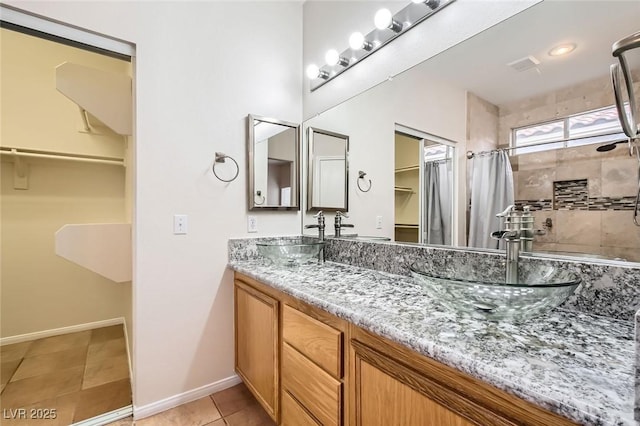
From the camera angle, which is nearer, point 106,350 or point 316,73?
point 316,73

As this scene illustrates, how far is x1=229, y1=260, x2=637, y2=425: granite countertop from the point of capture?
484mm

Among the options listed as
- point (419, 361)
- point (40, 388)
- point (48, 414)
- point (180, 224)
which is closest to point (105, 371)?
point (40, 388)

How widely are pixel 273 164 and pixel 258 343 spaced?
1176 mm

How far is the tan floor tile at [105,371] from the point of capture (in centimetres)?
194

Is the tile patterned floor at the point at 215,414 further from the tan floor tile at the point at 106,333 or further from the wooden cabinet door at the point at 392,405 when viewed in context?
the tan floor tile at the point at 106,333

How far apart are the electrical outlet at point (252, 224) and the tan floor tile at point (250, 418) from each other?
1076mm

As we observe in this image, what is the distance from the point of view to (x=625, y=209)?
88 cm

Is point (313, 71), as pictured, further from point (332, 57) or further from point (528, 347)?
point (528, 347)

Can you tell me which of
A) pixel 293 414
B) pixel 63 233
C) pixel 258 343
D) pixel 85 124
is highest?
pixel 85 124

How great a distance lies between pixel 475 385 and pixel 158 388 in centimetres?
175

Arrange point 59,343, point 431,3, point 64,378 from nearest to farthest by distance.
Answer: point 431,3 → point 64,378 → point 59,343

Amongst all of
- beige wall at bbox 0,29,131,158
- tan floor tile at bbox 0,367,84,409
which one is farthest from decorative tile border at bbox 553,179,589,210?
beige wall at bbox 0,29,131,158

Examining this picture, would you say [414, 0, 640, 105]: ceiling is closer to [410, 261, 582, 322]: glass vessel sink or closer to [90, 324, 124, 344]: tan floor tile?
[410, 261, 582, 322]: glass vessel sink

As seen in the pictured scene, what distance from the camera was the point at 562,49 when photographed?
1038 mm
